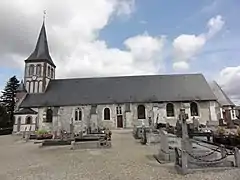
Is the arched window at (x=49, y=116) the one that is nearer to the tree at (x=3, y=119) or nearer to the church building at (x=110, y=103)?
the church building at (x=110, y=103)

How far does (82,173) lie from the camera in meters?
7.69

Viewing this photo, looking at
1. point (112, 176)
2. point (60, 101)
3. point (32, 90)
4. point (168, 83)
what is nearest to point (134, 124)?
point (168, 83)

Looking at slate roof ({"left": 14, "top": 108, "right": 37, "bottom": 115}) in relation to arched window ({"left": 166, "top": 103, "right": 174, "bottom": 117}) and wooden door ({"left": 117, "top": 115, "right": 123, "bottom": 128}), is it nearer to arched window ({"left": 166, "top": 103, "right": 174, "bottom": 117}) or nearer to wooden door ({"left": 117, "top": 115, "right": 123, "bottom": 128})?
wooden door ({"left": 117, "top": 115, "right": 123, "bottom": 128})

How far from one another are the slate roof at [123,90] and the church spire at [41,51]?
4494mm

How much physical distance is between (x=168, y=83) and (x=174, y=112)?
5.76 metres

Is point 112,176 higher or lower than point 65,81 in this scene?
lower

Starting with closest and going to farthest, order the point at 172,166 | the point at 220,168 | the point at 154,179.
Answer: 1. the point at 154,179
2. the point at 220,168
3. the point at 172,166

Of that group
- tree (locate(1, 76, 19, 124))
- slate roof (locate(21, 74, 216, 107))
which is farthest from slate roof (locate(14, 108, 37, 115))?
tree (locate(1, 76, 19, 124))

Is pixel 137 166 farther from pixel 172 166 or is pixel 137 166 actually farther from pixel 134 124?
pixel 134 124

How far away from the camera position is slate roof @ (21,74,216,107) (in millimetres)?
36625

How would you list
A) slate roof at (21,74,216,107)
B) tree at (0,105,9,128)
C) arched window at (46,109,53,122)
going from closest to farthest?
slate roof at (21,74,216,107) → arched window at (46,109,53,122) → tree at (0,105,9,128)

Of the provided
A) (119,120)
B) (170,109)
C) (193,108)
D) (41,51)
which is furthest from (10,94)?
(193,108)

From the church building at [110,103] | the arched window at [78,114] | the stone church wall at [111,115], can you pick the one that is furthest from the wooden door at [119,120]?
the arched window at [78,114]

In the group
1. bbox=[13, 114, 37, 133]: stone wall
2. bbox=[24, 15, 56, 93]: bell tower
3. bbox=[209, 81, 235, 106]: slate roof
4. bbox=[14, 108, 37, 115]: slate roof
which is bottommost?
bbox=[13, 114, 37, 133]: stone wall
